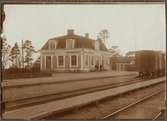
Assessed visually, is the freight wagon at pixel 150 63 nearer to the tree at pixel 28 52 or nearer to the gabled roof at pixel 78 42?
the gabled roof at pixel 78 42

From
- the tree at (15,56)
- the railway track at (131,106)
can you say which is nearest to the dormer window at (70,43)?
the tree at (15,56)

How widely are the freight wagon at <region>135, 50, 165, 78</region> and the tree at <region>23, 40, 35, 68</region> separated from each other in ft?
1.90

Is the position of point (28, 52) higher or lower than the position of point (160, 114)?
higher

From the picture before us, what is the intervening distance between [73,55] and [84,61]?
7 centimetres

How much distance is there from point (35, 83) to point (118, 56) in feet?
1.58

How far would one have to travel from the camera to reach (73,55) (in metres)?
1.90

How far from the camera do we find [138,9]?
186 centimetres

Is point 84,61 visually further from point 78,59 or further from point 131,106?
point 131,106

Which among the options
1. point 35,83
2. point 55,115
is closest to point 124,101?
point 55,115

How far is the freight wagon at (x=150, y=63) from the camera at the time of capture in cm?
185

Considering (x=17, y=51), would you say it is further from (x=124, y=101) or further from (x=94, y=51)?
(x=124, y=101)

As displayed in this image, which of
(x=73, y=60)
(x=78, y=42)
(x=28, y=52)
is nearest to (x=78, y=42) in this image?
(x=78, y=42)

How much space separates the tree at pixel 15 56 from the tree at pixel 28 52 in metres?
0.04

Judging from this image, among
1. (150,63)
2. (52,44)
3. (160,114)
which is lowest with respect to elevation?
(160,114)
